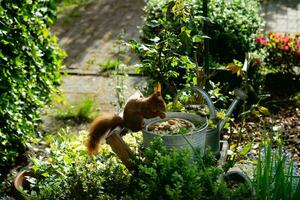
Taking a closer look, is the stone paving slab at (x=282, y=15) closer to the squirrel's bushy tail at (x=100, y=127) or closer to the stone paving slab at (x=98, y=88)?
the stone paving slab at (x=98, y=88)

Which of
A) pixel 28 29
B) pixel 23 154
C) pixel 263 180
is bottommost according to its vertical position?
pixel 23 154

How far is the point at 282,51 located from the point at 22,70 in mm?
2821

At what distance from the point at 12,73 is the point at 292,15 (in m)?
5.33

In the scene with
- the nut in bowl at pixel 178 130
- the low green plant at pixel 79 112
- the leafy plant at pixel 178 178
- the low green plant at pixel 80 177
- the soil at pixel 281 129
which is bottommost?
the low green plant at pixel 79 112

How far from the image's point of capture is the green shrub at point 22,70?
4.47 meters

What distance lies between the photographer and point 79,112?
222 inches

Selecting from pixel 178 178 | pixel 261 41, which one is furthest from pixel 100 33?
pixel 178 178

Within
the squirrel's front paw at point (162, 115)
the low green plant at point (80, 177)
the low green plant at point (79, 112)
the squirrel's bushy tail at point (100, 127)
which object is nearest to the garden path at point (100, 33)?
the low green plant at point (79, 112)

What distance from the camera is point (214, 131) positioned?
129 inches

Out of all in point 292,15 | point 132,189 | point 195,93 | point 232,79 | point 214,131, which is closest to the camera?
point 132,189

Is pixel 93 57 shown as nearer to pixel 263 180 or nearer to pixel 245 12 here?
pixel 245 12

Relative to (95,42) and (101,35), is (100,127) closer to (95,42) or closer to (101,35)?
(95,42)

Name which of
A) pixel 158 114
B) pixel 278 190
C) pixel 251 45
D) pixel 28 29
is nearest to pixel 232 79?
pixel 251 45

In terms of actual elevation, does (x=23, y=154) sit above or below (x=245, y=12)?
below
